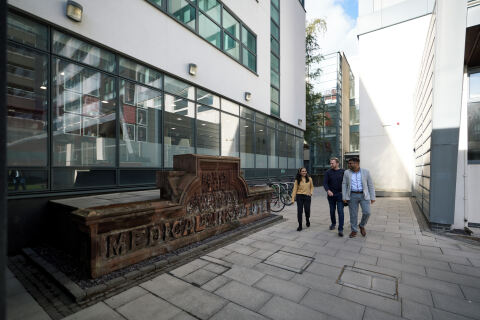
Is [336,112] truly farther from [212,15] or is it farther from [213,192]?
[213,192]

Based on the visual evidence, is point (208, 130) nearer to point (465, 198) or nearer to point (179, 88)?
point (179, 88)

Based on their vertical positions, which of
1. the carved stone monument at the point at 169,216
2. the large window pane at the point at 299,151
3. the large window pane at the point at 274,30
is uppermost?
the large window pane at the point at 274,30

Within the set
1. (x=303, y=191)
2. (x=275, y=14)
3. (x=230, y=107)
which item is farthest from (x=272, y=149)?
(x=275, y=14)

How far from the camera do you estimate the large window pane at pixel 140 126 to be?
259 inches

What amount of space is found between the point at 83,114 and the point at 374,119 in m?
14.6

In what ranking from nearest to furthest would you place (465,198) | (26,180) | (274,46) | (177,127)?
(26,180)
(465,198)
(177,127)
(274,46)

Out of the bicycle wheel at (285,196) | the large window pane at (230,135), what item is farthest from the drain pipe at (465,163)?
the large window pane at (230,135)

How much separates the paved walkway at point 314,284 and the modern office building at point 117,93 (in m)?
3.67

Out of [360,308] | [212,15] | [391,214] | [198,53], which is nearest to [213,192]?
[360,308]

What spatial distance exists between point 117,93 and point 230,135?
5455 mm

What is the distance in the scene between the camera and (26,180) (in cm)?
467

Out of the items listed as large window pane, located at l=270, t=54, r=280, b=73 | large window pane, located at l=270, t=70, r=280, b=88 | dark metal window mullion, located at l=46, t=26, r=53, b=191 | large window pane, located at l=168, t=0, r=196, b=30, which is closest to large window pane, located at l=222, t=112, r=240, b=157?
large window pane, located at l=168, t=0, r=196, b=30

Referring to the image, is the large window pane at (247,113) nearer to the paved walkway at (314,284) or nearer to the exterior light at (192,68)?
the exterior light at (192,68)

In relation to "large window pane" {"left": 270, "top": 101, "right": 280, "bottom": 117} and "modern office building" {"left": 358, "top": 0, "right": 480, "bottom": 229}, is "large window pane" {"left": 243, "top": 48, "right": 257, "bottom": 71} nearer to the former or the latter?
"large window pane" {"left": 270, "top": 101, "right": 280, "bottom": 117}
